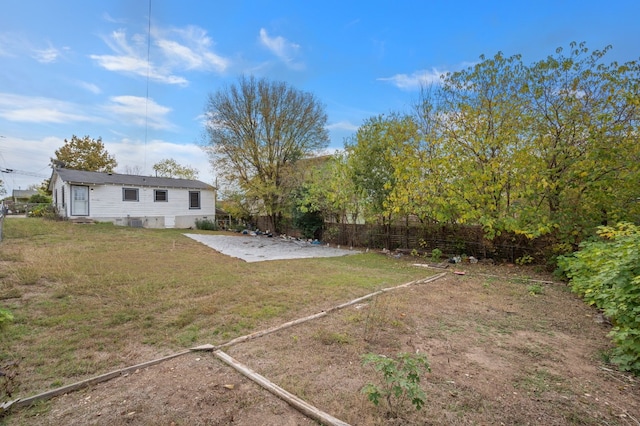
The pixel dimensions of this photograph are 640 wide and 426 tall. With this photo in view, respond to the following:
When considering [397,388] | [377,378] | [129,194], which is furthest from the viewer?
[129,194]

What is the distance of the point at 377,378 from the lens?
2.36 m

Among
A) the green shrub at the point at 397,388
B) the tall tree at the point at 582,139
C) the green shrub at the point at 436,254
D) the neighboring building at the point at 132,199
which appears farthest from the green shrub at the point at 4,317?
the neighboring building at the point at 132,199

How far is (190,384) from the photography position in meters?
2.24

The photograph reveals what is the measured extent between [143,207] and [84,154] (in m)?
15.9

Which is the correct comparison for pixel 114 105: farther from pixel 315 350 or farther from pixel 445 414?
pixel 445 414

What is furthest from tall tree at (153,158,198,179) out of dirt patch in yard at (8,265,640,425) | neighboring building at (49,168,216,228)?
dirt patch in yard at (8,265,640,425)

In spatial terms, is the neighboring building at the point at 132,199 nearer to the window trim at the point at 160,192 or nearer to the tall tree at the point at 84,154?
the window trim at the point at 160,192

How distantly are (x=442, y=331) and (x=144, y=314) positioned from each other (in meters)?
3.80

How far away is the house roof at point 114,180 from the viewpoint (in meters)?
14.3

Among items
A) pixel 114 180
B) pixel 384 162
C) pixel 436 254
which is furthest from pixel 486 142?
pixel 114 180

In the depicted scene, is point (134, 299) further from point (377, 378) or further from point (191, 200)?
point (191, 200)

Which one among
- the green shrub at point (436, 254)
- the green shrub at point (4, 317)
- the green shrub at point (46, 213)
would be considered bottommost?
the green shrub at point (436, 254)

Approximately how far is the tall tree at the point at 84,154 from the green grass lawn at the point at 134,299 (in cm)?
2240

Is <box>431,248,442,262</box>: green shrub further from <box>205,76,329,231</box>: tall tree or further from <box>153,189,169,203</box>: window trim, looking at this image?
<box>153,189,169,203</box>: window trim
